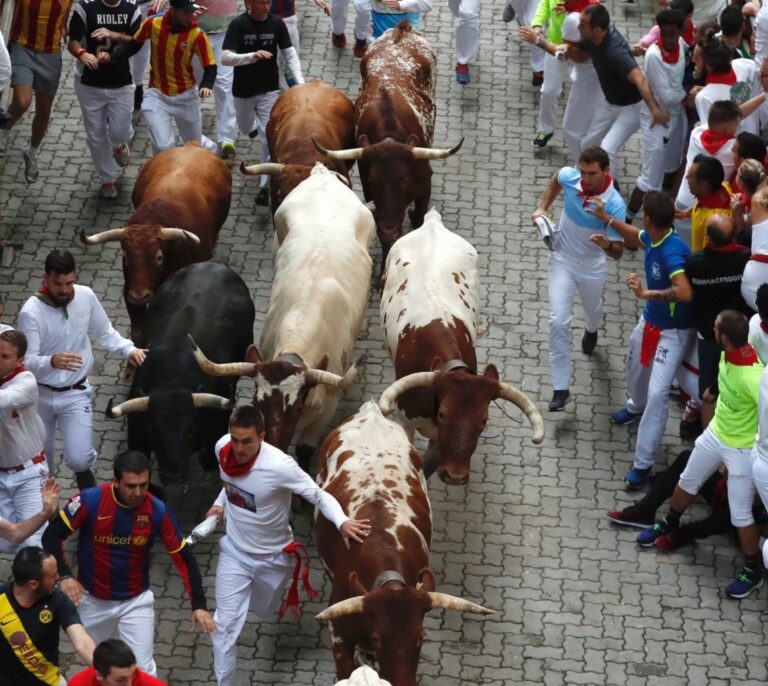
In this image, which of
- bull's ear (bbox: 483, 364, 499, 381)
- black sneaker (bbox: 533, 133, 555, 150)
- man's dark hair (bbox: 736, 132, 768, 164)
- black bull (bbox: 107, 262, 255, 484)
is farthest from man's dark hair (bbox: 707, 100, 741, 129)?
black bull (bbox: 107, 262, 255, 484)

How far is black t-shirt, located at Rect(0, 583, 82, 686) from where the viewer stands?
8180 mm

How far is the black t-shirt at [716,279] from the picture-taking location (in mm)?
11180

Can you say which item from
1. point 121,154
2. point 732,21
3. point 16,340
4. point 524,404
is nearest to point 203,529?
point 16,340

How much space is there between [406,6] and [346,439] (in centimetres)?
708

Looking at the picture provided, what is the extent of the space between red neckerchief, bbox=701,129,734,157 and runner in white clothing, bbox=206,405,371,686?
5115 mm

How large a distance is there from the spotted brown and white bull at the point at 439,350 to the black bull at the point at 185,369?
49.3 inches

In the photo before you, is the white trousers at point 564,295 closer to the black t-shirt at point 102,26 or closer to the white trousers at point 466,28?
the black t-shirt at point 102,26

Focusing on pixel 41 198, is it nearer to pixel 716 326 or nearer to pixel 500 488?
pixel 500 488

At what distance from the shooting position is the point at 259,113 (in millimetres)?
15336

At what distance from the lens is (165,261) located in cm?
1268

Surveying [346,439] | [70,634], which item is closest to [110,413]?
[346,439]

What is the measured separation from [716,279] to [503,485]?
7.80 feet

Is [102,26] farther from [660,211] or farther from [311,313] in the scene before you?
[660,211]

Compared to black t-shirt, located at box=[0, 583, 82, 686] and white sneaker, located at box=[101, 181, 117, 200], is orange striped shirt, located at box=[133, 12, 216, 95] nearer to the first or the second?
white sneaker, located at box=[101, 181, 117, 200]
